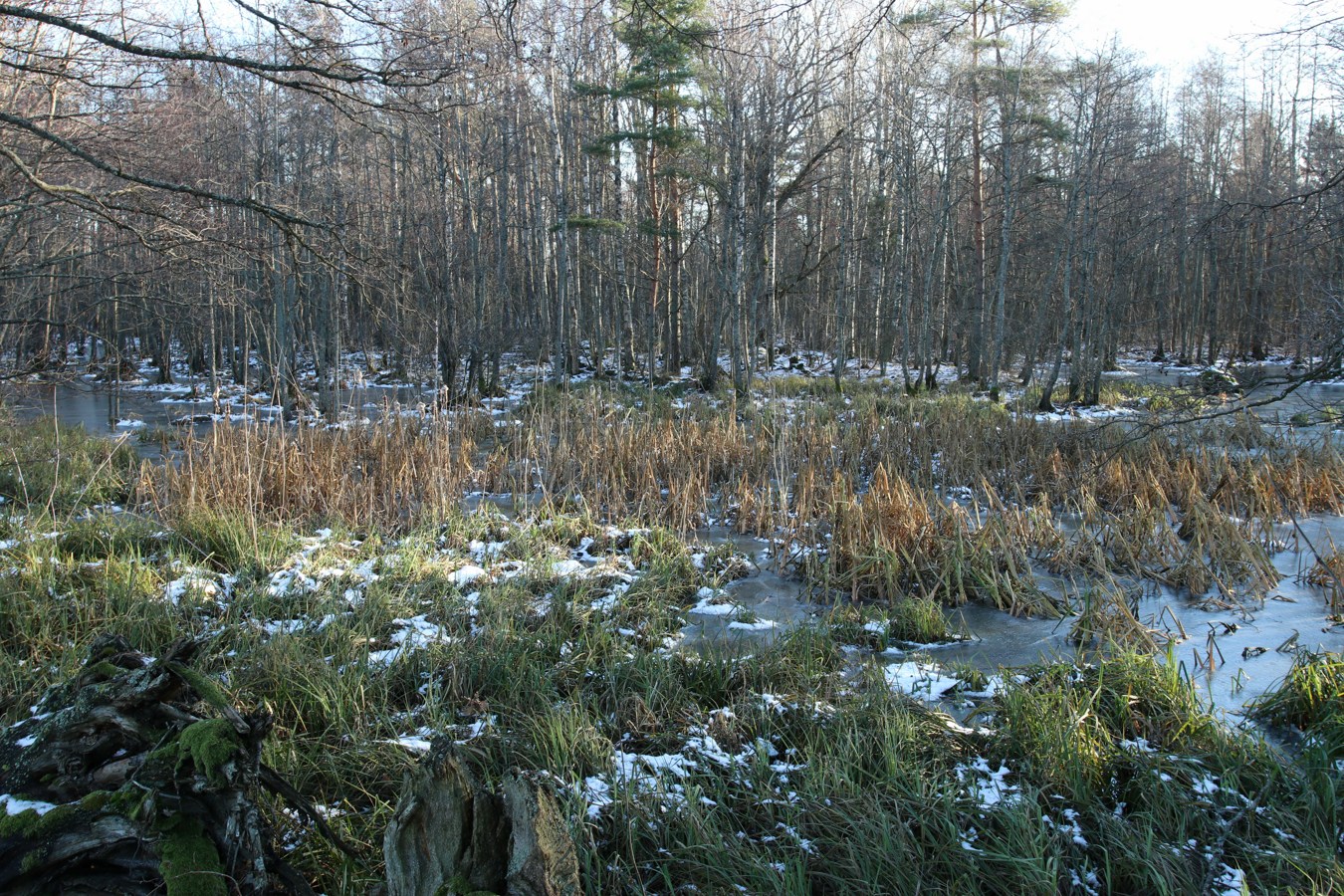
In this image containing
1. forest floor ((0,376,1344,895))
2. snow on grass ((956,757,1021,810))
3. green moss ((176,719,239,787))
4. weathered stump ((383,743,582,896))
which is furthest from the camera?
→ snow on grass ((956,757,1021,810))

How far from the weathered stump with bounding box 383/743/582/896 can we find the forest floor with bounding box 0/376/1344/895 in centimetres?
46

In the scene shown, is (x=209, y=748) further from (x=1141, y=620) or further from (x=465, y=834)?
(x=1141, y=620)

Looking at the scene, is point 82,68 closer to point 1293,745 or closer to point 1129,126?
point 1293,745

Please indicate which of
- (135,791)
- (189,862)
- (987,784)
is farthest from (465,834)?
(987,784)

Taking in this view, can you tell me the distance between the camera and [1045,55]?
15.4m

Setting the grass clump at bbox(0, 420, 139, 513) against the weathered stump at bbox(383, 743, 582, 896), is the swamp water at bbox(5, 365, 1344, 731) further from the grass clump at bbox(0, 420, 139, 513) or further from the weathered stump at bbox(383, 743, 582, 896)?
the weathered stump at bbox(383, 743, 582, 896)

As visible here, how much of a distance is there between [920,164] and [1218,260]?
12808 millimetres

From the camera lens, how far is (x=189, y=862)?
185 cm

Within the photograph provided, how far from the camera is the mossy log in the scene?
1824 millimetres

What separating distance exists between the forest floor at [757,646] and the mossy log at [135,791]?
13 centimetres

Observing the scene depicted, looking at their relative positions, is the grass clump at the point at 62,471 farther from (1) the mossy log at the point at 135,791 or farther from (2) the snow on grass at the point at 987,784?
(2) the snow on grass at the point at 987,784

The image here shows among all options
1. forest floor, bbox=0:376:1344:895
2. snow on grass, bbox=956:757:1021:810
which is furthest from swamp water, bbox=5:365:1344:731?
snow on grass, bbox=956:757:1021:810

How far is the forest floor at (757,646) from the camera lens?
2479 mm

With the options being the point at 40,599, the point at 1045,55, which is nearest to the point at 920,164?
the point at 1045,55
